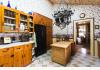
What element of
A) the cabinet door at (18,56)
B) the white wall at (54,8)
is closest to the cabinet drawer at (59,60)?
the cabinet door at (18,56)

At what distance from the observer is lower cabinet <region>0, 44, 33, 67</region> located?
9.62ft

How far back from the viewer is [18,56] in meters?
3.54

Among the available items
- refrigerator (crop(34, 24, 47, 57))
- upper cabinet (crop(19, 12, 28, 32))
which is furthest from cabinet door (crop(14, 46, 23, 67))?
refrigerator (crop(34, 24, 47, 57))

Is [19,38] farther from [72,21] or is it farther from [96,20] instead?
[96,20]

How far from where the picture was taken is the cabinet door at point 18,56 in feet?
11.1

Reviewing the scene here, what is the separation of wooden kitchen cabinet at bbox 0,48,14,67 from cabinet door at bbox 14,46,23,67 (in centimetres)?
18

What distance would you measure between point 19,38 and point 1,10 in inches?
63.2

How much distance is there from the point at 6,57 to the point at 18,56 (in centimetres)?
56

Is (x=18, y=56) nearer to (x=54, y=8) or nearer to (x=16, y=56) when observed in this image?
(x=16, y=56)

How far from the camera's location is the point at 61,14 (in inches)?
183

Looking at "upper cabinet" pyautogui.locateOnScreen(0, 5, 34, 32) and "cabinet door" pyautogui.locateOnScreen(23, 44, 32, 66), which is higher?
"upper cabinet" pyautogui.locateOnScreen(0, 5, 34, 32)

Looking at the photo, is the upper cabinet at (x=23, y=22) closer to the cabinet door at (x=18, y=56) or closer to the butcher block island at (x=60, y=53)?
the cabinet door at (x=18, y=56)

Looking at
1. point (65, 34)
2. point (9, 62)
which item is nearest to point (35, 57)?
point (9, 62)

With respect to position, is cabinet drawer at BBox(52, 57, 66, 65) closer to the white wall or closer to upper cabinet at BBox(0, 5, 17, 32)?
upper cabinet at BBox(0, 5, 17, 32)
